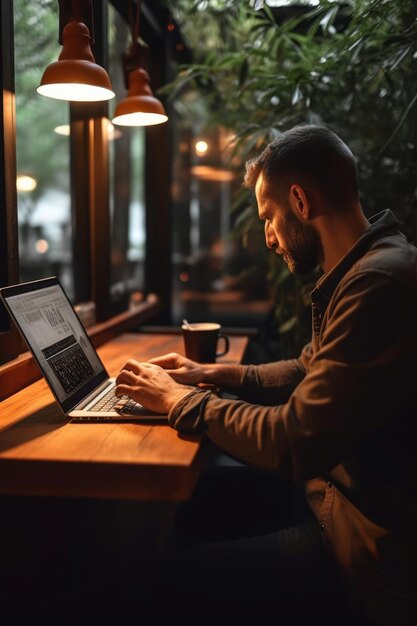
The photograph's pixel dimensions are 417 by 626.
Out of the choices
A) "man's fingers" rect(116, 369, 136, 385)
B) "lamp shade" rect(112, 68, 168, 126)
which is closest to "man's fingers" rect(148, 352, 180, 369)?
"man's fingers" rect(116, 369, 136, 385)

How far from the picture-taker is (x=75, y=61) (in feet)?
4.94

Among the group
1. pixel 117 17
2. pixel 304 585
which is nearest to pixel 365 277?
pixel 304 585

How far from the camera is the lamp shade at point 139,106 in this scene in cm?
203

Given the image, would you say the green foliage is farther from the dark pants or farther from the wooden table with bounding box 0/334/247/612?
the dark pants

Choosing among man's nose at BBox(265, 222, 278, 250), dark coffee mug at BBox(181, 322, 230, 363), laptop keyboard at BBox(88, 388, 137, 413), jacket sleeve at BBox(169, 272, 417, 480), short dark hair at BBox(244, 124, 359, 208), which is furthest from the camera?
dark coffee mug at BBox(181, 322, 230, 363)

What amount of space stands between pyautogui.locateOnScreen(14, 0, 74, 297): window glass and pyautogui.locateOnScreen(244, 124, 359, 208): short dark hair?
1.48 meters

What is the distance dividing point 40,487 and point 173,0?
2928 mm

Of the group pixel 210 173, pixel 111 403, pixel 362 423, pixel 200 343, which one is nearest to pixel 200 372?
pixel 200 343

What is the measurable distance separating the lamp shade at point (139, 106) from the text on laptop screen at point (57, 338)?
0.71m

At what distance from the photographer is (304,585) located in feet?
3.98

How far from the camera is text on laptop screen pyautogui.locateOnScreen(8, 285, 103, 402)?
136cm

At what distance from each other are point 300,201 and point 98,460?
68 cm

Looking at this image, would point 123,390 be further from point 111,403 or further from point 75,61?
point 75,61

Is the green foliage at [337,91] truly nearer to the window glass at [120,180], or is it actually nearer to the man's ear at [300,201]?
the window glass at [120,180]
